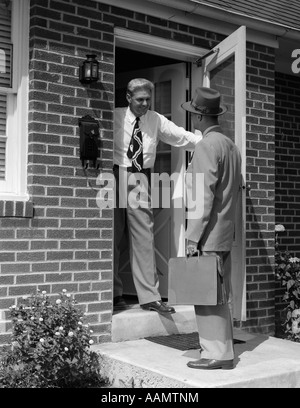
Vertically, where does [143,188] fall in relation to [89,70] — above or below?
below

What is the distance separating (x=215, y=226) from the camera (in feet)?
15.3

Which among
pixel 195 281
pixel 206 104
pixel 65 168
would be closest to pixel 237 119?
pixel 206 104

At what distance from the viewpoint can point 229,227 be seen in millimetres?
4742

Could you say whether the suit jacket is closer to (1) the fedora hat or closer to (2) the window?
(1) the fedora hat

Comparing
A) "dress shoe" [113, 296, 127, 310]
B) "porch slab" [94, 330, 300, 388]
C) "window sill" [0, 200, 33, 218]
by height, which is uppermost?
"window sill" [0, 200, 33, 218]

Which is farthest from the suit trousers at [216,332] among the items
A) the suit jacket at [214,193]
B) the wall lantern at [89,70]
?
the wall lantern at [89,70]

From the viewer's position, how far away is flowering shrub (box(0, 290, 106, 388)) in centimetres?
454

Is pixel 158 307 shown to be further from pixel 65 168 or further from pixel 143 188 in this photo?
pixel 65 168

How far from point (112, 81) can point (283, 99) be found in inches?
131

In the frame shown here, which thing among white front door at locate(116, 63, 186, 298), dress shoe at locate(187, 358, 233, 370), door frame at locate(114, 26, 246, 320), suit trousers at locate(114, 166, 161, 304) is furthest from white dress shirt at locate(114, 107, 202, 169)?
dress shoe at locate(187, 358, 233, 370)

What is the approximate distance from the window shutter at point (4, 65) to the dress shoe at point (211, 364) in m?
2.15

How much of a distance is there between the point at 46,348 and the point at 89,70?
92.3 inches

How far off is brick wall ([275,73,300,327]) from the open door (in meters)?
2.46

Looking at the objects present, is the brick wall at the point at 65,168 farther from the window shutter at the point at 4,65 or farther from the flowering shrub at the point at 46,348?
the flowering shrub at the point at 46,348
